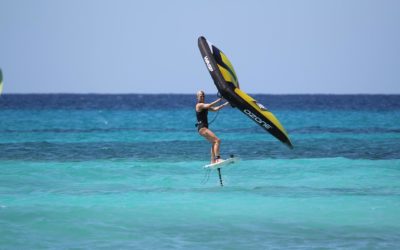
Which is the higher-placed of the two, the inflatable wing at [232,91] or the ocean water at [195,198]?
the inflatable wing at [232,91]

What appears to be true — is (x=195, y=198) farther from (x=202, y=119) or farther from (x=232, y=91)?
(x=232, y=91)

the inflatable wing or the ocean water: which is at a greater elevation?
the inflatable wing

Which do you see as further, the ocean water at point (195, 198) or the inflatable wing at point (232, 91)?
the inflatable wing at point (232, 91)

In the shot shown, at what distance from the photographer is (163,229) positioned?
13.4 metres

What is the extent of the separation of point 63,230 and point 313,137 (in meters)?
22.8

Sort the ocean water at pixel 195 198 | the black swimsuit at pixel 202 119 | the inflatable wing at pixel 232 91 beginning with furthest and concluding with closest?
the black swimsuit at pixel 202 119
the inflatable wing at pixel 232 91
the ocean water at pixel 195 198

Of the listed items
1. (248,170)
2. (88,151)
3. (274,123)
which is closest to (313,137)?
(88,151)

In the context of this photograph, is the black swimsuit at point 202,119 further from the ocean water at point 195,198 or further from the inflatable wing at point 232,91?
the ocean water at point 195,198

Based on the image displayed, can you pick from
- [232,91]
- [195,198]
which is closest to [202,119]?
[232,91]

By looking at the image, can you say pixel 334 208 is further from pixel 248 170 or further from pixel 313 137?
pixel 313 137

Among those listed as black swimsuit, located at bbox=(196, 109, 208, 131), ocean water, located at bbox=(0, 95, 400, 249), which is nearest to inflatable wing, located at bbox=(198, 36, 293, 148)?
black swimsuit, located at bbox=(196, 109, 208, 131)

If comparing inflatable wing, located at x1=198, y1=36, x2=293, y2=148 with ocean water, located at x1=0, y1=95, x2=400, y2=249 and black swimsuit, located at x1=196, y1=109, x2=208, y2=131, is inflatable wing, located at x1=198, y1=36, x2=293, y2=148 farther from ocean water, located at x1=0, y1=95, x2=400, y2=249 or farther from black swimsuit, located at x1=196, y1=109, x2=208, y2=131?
ocean water, located at x1=0, y1=95, x2=400, y2=249

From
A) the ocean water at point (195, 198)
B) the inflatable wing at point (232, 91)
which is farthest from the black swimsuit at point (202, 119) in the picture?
the ocean water at point (195, 198)

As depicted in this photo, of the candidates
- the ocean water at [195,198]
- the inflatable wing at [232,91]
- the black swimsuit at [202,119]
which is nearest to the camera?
the ocean water at [195,198]
